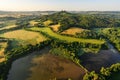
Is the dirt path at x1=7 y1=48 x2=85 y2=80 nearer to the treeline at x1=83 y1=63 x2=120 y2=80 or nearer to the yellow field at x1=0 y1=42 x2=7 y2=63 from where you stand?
the treeline at x1=83 y1=63 x2=120 y2=80

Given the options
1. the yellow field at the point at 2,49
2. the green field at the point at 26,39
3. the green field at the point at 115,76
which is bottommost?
the green field at the point at 115,76

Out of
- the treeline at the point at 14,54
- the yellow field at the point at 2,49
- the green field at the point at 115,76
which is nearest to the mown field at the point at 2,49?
the yellow field at the point at 2,49

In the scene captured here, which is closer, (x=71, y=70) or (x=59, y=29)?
(x=71, y=70)

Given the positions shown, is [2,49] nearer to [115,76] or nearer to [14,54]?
[14,54]

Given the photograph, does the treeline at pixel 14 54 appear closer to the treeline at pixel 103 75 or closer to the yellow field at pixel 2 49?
the yellow field at pixel 2 49

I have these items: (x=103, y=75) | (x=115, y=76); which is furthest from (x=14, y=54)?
(x=115, y=76)

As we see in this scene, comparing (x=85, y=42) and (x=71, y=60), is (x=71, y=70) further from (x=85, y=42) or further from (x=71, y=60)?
(x=85, y=42)

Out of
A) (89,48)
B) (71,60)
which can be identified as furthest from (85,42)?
(71,60)
